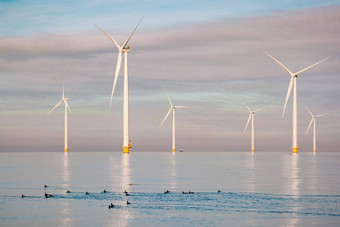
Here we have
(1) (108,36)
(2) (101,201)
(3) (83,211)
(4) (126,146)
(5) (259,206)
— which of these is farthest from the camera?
(4) (126,146)

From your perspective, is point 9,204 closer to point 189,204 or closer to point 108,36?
point 189,204

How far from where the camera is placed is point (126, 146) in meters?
181

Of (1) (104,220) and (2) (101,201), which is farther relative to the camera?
(2) (101,201)

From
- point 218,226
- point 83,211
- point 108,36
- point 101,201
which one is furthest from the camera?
point 108,36

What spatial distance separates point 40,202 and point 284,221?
2087 cm

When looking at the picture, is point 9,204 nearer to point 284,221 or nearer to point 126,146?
point 284,221

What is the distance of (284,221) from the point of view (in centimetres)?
3484

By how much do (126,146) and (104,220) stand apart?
146m

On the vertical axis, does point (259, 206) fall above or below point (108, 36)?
below

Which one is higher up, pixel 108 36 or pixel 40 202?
pixel 108 36

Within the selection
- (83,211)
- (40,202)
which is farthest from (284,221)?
(40,202)

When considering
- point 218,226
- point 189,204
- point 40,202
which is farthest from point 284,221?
point 40,202

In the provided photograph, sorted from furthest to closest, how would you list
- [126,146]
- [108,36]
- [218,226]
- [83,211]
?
[126,146]
[108,36]
[83,211]
[218,226]

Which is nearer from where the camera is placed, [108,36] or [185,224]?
[185,224]
